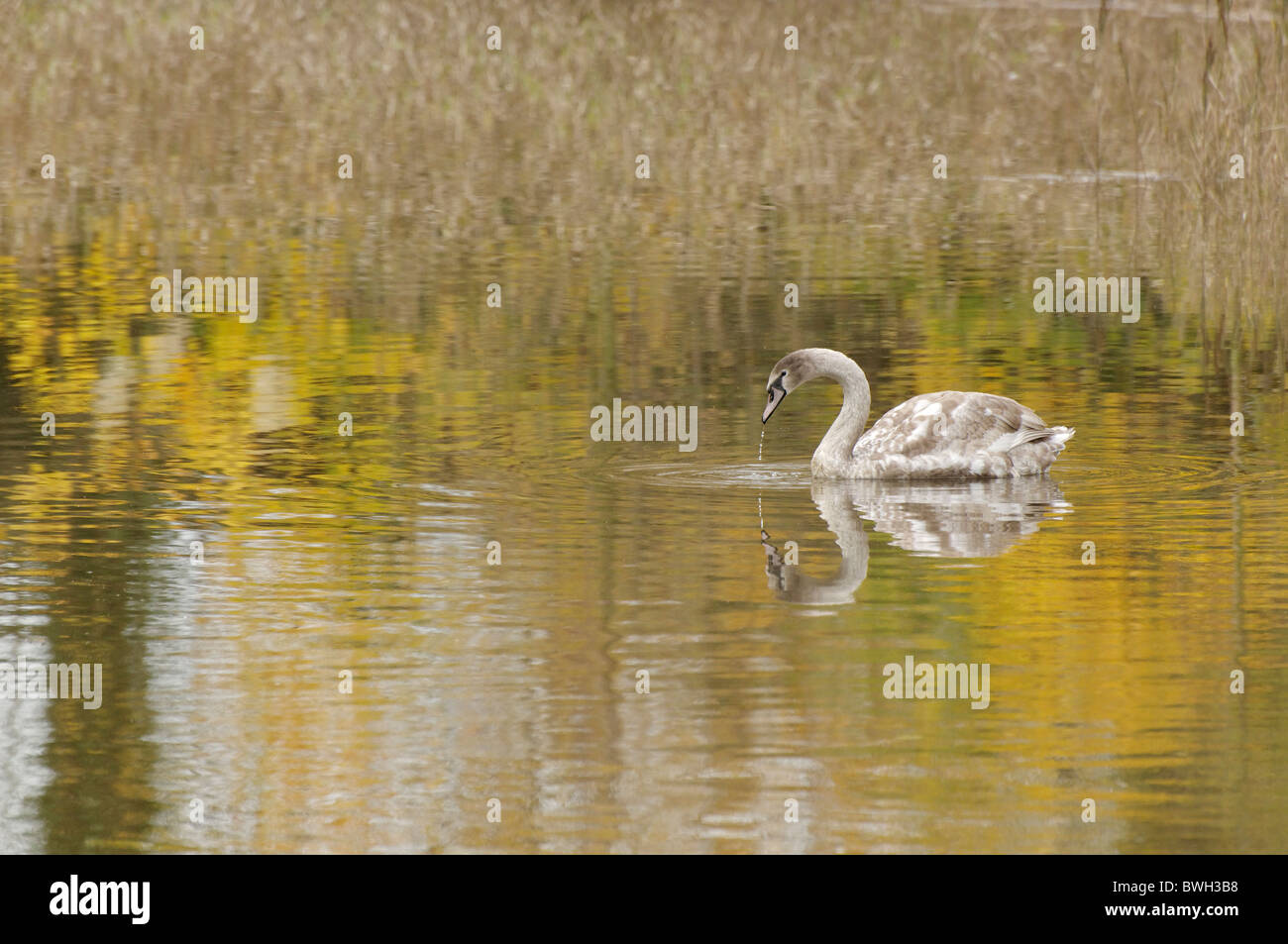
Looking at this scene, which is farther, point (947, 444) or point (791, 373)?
point (791, 373)

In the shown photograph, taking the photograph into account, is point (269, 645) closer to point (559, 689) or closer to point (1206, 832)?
point (559, 689)

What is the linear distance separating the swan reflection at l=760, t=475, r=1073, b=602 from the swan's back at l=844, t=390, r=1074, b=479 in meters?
0.07

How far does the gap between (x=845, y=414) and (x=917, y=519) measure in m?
1.62

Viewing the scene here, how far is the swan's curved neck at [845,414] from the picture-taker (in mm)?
14812

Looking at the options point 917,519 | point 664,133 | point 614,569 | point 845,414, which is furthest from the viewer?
point 664,133

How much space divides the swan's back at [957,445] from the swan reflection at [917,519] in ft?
0.24

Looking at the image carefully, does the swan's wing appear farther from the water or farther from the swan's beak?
the swan's beak

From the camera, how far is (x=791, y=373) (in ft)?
50.7

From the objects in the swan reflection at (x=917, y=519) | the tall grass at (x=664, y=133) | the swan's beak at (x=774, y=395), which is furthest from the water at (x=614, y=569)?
the tall grass at (x=664, y=133)

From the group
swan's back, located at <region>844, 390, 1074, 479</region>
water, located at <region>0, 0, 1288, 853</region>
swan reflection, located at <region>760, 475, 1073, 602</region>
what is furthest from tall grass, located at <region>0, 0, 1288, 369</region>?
swan reflection, located at <region>760, 475, 1073, 602</region>

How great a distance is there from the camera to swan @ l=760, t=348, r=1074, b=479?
579 inches

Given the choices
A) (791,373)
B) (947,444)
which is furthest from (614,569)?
(791,373)

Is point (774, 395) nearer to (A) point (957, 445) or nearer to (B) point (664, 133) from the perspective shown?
(A) point (957, 445)

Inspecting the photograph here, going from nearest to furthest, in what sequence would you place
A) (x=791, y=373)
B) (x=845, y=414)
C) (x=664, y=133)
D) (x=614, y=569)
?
(x=614, y=569) → (x=845, y=414) → (x=791, y=373) → (x=664, y=133)
